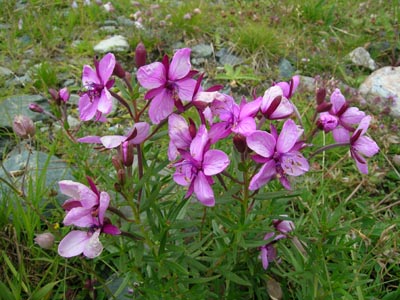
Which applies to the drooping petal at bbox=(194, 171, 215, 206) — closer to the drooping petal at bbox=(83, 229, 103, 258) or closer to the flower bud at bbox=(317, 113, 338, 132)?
the drooping petal at bbox=(83, 229, 103, 258)

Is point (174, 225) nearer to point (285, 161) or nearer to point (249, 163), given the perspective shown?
point (249, 163)

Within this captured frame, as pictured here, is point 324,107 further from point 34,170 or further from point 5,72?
point 5,72

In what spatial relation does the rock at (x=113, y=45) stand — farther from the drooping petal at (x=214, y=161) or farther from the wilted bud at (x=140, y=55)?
the drooping petal at (x=214, y=161)

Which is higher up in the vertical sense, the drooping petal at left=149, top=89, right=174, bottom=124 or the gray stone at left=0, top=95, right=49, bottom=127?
the drooping petal at left=149, top=89, right=174, bottom=124

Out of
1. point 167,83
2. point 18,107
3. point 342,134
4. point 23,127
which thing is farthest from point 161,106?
point 18,107

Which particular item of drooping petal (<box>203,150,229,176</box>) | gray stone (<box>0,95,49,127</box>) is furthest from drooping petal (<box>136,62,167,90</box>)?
gray stone (<box>0,95,49,127</box>)

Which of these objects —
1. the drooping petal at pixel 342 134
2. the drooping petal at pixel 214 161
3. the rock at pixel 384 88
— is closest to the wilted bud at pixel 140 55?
the drooping petal at pixel 214 161

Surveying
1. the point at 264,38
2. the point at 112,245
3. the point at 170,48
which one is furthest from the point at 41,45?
the point at 112,245
